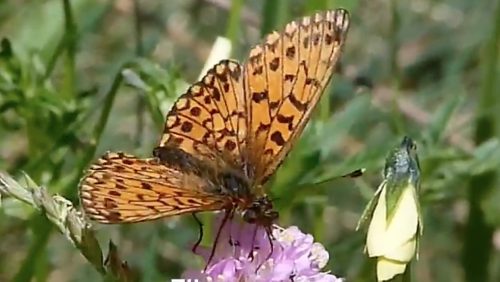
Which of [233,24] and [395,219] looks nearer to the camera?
[395,219]

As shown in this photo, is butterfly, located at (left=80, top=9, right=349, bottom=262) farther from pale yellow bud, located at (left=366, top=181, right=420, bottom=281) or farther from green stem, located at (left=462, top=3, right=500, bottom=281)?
green stem, located at (left=462, top=3, right=500, bottom=281)

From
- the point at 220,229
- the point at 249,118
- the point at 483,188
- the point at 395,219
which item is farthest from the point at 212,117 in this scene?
the point at 483,188

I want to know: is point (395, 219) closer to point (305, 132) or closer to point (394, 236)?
point (394, 236)

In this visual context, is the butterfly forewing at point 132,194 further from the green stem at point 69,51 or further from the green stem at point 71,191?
the green stem at point 69,51

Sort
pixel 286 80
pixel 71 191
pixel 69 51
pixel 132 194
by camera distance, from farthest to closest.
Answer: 1. pixel 69 51
2. pixel 71 191
3. pixel 286 80
4. pixel 132 194

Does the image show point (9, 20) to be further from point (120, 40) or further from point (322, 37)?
point (322, 37)
